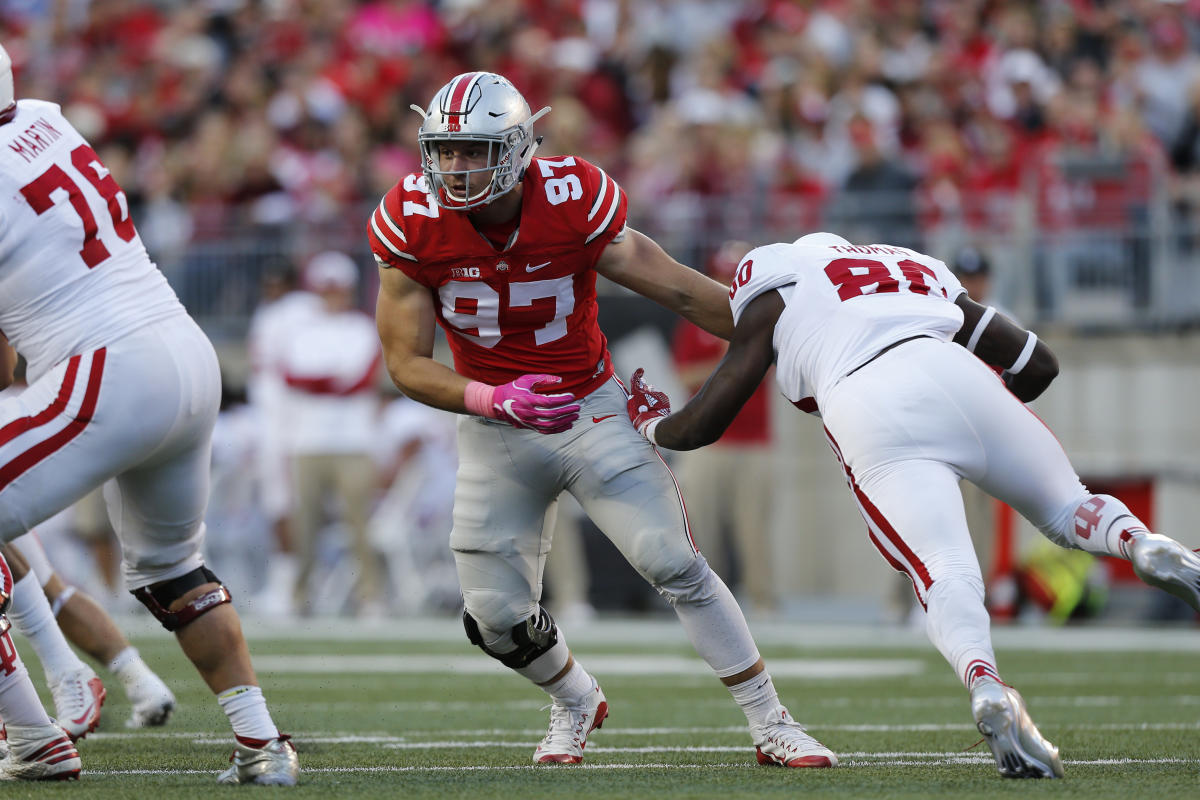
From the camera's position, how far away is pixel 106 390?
421cm

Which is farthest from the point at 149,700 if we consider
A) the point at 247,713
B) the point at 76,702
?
the point at 247,713

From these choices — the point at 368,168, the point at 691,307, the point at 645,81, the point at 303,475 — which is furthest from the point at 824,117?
the point at 691,307

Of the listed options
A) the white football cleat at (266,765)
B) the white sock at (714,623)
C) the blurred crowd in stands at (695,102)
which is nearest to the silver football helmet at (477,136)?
the white sock at (714,623)

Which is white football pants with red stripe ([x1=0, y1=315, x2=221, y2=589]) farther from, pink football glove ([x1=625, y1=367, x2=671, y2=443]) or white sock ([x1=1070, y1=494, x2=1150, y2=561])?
white sock ([x1=1070, y1=494, x2=1150, y2=561])

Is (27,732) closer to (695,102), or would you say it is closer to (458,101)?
(458,101)

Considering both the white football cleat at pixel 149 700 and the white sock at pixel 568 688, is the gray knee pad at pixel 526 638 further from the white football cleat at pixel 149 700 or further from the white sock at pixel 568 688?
the white football cleat at pixel 149 700

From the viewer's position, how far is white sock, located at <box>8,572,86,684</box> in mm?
5301

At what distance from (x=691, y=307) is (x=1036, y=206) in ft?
22.7

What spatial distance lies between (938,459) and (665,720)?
2.08 meters

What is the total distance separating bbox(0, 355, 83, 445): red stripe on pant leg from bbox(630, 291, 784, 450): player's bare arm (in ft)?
5.02

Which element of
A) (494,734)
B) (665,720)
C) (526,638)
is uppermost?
(526,638)

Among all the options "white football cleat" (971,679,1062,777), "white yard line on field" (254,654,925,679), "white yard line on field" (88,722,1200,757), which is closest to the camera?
"white football cleat" (971,679,1062,777)

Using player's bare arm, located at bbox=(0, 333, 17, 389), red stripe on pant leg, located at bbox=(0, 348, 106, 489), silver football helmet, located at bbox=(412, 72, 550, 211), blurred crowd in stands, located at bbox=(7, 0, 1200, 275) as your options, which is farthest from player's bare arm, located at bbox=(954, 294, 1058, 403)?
blurred crowd in stands, located at bbox=(7, 0, 1200, 275)

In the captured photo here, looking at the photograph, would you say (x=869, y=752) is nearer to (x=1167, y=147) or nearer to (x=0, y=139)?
(x=0, y=139)
